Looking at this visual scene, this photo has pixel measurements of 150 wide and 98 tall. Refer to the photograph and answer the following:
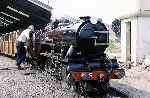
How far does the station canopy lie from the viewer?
776 inches

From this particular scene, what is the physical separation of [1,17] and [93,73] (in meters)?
20.1

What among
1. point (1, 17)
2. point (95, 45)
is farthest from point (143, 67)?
point (1, 17)

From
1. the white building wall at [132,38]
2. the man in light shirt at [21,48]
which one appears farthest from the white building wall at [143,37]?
the man in light shirt at [21,48]

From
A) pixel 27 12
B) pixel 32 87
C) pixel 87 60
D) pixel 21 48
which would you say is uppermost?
pixel 27 12

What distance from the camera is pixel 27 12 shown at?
2134 centimetres

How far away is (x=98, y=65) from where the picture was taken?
9531 millimetres

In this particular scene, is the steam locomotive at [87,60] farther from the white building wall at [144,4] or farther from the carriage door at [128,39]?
the carriage door at [128,39]

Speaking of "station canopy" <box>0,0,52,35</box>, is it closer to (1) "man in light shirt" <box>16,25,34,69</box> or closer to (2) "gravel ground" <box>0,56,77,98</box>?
(1) "man in light shirt" <box>16,25,34,69</box>

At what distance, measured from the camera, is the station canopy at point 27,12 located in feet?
64.6

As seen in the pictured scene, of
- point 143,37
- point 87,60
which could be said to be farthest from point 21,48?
point 87,60

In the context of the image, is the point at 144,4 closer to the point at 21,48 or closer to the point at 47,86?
the point at 21,48

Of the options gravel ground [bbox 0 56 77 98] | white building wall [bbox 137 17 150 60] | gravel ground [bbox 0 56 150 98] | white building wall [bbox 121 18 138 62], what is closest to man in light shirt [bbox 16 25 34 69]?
gravel ground [bbox 0 56 150 98]

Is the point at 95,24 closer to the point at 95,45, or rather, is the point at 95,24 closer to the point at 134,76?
the point at 95,45

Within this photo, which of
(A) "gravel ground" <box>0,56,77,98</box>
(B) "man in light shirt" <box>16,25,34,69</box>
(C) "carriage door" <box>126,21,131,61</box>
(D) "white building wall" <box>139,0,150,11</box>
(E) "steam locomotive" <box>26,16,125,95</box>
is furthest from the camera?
(C) "carriage door" <box>126,21,131,61</box>
